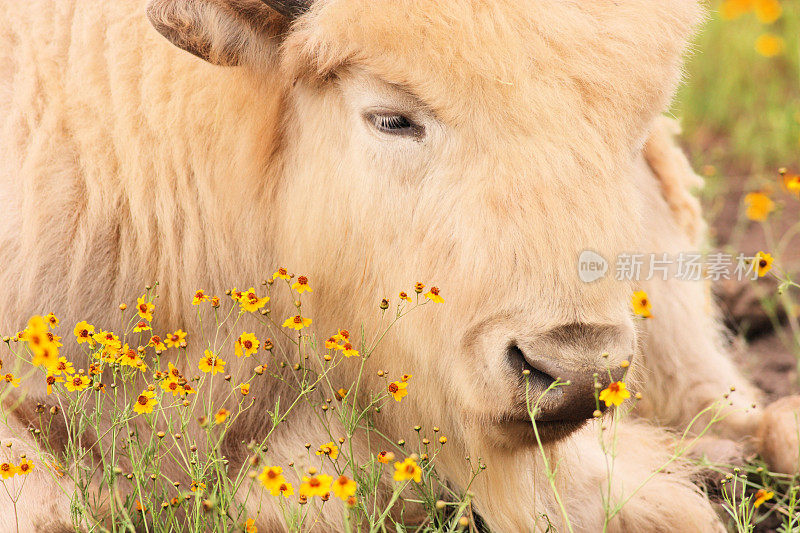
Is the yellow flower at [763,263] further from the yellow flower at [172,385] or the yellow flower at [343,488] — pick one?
the yellow flower at [172,385]

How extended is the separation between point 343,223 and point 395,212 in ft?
0.62

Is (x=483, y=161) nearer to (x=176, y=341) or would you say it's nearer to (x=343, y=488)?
(x=343, y=488)

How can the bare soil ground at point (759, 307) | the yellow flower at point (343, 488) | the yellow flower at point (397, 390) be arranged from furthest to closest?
the bare soil ground at point (759, 307)
the yellow flower at point (397, 390)
the yellow flower at point (343, 488)

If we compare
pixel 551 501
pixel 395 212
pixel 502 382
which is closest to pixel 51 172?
pixel 395 212

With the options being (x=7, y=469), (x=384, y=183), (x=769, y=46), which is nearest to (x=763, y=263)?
(x=384, y=183)

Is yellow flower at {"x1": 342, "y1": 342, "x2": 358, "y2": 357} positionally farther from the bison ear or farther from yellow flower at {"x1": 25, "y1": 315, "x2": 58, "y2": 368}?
the bison ear

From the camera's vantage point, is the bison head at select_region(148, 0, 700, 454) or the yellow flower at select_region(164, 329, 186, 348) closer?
the bison head at select_region(148, 0, 700, 454)

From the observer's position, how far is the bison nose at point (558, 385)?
2.37 meters

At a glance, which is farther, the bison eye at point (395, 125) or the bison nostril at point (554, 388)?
the bison eye at point (395, 125)

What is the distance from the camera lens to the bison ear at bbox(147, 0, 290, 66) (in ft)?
8.66

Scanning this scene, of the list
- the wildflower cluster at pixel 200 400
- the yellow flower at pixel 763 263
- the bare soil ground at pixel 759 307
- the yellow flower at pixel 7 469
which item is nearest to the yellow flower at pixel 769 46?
the bare soil ground at pixel 759 307

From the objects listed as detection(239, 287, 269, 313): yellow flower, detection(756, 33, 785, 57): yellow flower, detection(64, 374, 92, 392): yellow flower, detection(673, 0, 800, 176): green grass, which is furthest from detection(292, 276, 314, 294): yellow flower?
detection(756, 33, 785, 57): yellow flower

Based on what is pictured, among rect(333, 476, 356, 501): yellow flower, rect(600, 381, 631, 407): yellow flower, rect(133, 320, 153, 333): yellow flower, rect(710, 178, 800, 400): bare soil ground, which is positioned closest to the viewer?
rect(333, 476, 356, 501): yellow flower

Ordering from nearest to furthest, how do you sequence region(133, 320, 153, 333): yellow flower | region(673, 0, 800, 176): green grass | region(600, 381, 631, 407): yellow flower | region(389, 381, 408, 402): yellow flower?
1. region(600, 381, 631, 407): yellow flower
2. region(389, 381, 408, 402): yellow flower
3. region(133, 320, 153, 333): yellow flower
4. region(673, 0, 800, 176): green grass
